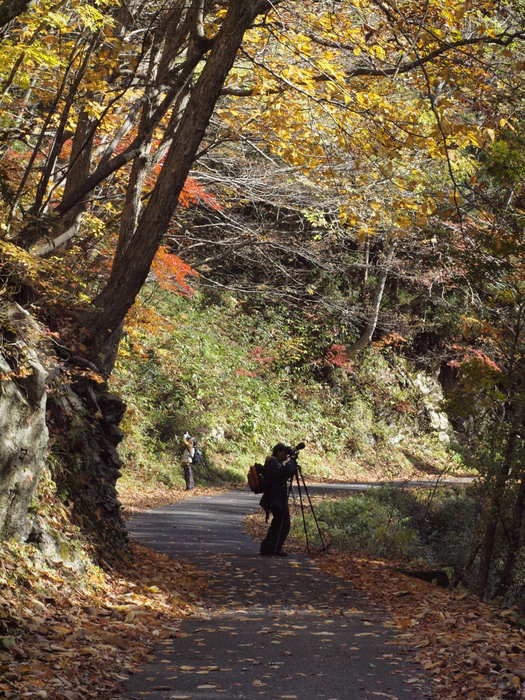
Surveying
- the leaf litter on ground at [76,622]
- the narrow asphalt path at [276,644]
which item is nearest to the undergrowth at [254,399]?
the narrow asphalt path at [276,644]

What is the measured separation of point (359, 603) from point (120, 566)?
2.65 m

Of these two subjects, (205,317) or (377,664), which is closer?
(377,664)

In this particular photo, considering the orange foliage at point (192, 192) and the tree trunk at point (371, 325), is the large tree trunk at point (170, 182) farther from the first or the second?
the tree trunk at point (371, 325)

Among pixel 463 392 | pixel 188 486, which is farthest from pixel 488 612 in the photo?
pixel 188 486

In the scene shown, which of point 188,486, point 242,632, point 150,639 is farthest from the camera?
point 188,486

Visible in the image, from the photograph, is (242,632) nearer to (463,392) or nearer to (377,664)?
(377,664)

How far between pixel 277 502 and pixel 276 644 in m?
5.45

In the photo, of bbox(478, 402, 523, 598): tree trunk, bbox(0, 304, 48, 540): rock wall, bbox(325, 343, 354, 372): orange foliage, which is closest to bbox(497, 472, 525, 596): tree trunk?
bbox(478, 402, 523, 598): tree trunk

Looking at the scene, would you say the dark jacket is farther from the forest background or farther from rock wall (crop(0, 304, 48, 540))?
rock wall (crop(0, 304, 48, 540))

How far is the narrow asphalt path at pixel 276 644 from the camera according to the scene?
5.43m

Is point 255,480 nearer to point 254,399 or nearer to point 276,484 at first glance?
point 276,484

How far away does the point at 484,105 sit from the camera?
729 cm

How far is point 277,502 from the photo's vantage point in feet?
40.2

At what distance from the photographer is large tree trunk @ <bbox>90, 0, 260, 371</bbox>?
870cm
